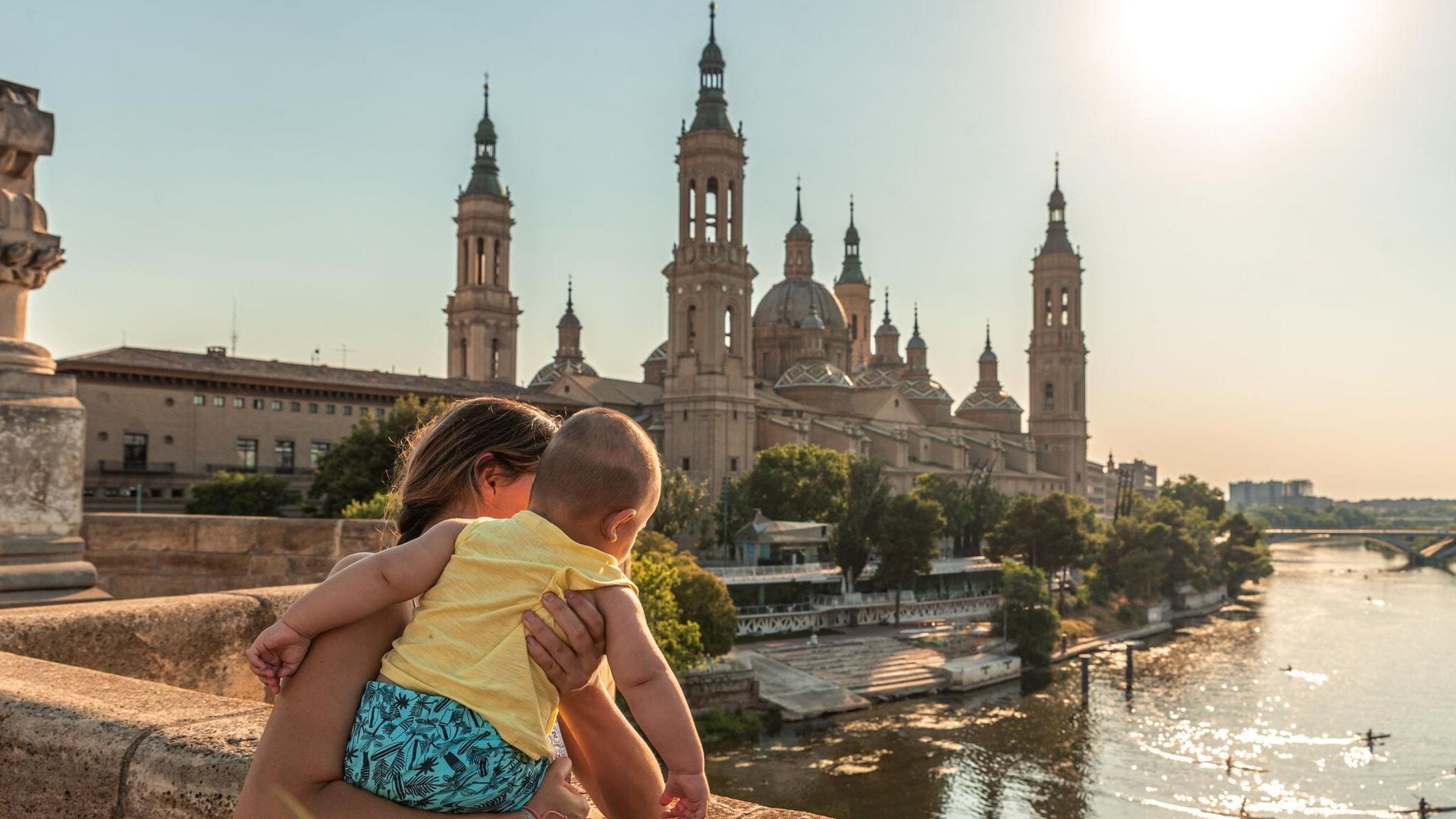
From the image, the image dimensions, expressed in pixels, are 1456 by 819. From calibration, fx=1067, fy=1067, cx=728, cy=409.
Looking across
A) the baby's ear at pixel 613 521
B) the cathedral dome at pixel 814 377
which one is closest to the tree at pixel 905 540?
the cathedral dome at pixel 814 377

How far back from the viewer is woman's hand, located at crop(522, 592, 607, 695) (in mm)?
2268

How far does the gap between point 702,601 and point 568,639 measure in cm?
3291

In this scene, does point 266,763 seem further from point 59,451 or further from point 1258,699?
point 1258,699

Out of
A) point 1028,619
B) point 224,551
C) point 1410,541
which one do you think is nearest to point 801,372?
point 1028,619

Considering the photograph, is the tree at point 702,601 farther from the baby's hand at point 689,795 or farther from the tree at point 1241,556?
the tree at point 1241,556

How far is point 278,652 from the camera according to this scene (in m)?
2.29

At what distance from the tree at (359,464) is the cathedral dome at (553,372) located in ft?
115

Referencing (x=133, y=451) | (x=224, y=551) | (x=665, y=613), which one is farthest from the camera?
(x=133, y=451)

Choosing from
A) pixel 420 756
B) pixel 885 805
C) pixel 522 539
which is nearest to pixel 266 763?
pixel 420 756

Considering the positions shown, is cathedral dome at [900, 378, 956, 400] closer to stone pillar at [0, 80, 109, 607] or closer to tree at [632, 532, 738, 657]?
tree at [632, 532, 738, 657]

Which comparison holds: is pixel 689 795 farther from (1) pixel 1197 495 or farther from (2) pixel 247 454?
(1) pixel 1197 495

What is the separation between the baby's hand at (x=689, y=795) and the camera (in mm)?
2283

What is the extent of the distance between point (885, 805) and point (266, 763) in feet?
92.4

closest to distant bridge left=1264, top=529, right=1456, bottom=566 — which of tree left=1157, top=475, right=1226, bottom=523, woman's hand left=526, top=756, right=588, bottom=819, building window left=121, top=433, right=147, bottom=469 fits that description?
tree left=1157, top=475, right=1226, bottom=523
